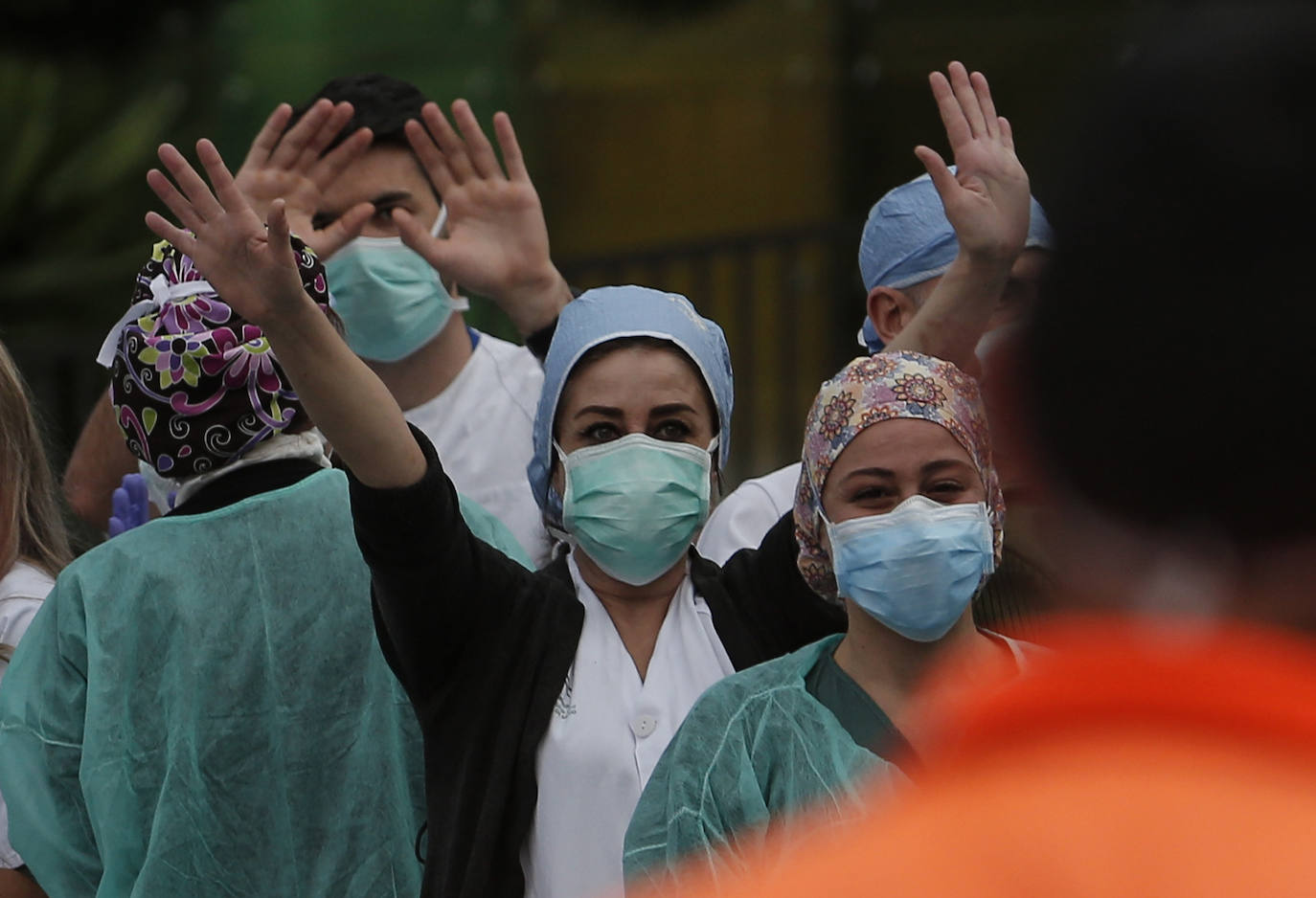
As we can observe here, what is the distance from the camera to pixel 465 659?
2.91 m

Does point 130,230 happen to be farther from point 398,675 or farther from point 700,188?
point 398,675

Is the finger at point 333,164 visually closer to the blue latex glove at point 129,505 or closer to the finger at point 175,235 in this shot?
the blue latex glove at point 129,505

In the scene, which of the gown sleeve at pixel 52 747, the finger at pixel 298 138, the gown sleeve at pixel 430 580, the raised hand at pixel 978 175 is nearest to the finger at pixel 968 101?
the raised hand at pixel 978 175

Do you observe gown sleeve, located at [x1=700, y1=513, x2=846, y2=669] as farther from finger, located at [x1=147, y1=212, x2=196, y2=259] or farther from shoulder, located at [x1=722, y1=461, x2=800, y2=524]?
finger, located at [x1=147, y1=212, x2=196, y2=259]

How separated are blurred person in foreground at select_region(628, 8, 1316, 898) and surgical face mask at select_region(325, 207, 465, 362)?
3.22 meters

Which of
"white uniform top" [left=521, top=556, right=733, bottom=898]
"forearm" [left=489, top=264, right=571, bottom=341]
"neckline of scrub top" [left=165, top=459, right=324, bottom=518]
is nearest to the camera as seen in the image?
"white uniform top" [left=521, top=556, right=733, bottom=898]

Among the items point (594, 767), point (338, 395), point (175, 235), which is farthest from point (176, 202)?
point (594, 767)

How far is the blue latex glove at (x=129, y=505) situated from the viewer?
384cm

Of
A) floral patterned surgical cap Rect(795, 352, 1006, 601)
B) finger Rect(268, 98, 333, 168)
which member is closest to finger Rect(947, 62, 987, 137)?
floral patterned surgical cap Rect(795, 352, 1006, 601)

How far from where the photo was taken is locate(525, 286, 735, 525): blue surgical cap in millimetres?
3219

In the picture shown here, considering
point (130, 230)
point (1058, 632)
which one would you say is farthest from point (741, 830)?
point (130, 230)

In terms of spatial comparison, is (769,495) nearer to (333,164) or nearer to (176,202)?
(333,164)

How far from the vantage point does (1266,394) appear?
3.06ft

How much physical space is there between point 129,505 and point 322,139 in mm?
820
